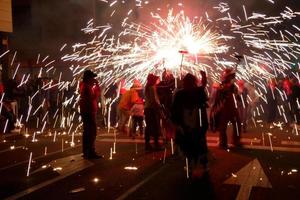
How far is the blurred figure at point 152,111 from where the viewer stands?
428 inches

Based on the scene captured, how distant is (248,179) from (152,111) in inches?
146

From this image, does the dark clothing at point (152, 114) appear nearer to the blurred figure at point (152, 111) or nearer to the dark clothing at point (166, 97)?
the blurred figure at point (152, 111)

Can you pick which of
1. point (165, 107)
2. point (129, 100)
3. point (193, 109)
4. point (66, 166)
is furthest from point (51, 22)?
point (193, 109)

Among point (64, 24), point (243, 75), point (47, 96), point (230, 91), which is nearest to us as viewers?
point (230, 91)

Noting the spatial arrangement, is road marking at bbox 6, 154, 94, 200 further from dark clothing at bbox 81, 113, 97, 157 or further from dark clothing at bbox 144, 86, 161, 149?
dark clothing at bbox 144, 86, 161, 149

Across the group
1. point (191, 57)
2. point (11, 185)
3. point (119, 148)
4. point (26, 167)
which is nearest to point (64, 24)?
point (191, 57)

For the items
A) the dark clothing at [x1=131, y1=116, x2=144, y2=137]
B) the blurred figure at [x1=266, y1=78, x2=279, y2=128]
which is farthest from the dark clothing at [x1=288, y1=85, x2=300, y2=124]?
the dark clothing at [x1=131, y1=116, x2=144, y2=137]

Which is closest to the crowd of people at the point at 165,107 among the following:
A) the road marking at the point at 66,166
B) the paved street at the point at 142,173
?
the road marking at the point at 66,166

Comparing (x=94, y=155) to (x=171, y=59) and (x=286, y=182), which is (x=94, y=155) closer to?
(x=286, y=182)

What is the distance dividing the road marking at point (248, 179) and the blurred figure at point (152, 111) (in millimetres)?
2720

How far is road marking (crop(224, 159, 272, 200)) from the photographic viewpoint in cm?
703

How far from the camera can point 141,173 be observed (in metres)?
8.39

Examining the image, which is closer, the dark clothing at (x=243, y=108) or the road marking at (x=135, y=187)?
the road marking at (x=135, y=187)

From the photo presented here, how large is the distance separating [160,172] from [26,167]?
268 cm
